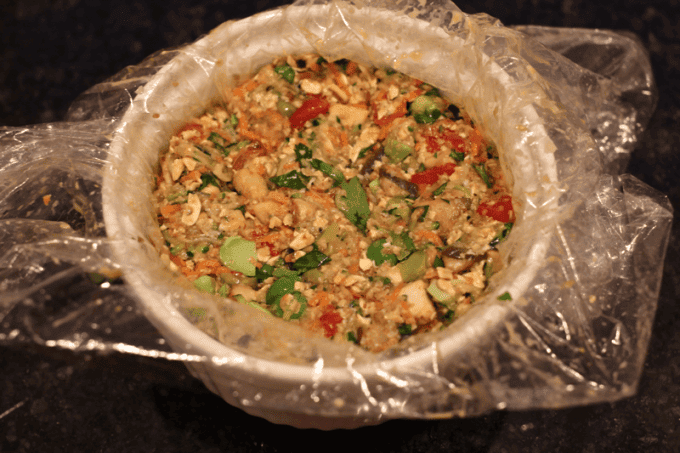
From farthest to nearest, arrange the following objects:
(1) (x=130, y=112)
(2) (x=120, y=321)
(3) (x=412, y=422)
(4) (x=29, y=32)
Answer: (4) (x=29, y=32) < (3) (x=412, y=422) < (1) (x=130, y=112) < (2) (x=120, y=321)

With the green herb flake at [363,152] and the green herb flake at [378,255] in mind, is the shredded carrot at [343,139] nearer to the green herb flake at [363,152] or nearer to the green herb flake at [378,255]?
the green herb flake at [363,152]

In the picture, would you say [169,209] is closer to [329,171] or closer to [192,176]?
[192,176]

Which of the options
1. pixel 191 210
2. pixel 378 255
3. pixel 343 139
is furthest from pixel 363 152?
pixel 191 210

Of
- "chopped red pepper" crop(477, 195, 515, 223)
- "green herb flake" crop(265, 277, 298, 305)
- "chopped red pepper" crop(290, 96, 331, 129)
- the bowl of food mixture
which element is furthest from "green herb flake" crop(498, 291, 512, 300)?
"chopped red pepper" crop(290, 96, 331, 129)

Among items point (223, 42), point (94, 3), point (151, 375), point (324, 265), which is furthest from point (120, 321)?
point (94, 3)

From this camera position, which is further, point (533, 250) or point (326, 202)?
point (326, 202)

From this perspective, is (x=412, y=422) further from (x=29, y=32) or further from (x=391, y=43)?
(x=29, y=32)
